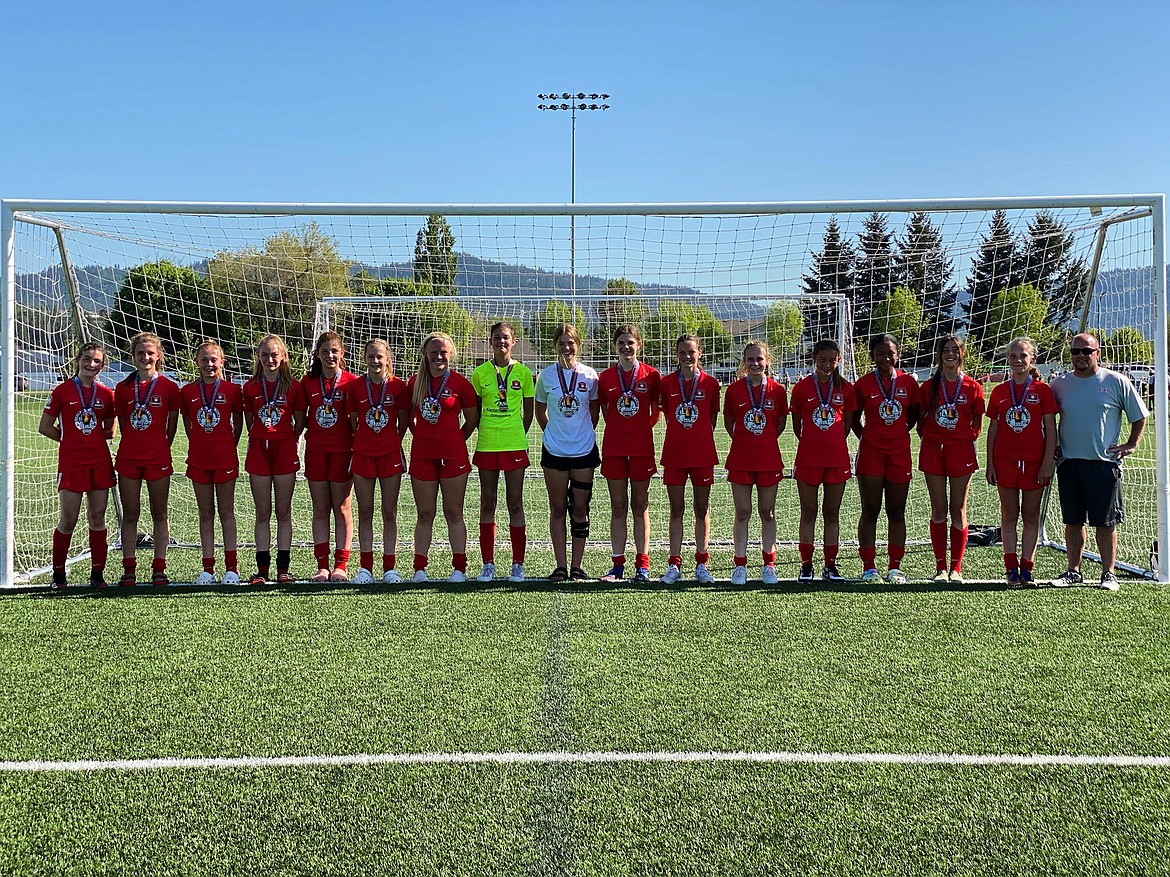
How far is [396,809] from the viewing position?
3.08 metres

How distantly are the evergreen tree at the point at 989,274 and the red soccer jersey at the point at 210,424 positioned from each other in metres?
6.62

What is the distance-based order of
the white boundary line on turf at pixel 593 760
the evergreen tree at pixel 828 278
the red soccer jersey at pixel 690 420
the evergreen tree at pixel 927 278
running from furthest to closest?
the evergreen tree at pixel 828 278 → the evergreen tree at pixel 927 278 → the red soccer jersey at pixel 690 420 → the white boundary line on turf at pixel 593 760

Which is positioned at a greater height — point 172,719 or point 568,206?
point 568,206

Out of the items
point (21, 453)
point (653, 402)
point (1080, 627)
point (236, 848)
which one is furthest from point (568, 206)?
point (21, 453)

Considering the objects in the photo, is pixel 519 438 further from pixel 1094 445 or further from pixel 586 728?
pixel 1094 445

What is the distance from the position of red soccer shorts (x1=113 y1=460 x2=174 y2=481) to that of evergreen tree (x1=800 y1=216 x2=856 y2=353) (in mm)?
5661

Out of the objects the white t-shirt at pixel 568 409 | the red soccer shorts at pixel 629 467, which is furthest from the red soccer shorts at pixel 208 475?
the red soccer shorts at pixel 629 467

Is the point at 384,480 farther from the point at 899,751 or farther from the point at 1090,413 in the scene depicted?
the point at 1090,413

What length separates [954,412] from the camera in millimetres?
6398

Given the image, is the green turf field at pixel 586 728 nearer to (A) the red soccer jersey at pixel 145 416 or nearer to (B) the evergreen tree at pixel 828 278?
(A) the red soccer jersey at pixel 145 416

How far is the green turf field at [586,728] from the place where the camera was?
2836mm

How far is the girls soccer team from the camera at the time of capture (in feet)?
20.8

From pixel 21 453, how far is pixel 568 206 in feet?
49.5

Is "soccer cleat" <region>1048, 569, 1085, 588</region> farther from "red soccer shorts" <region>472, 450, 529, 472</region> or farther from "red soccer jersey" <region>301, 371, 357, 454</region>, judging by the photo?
"red soccer jersey" <region>301, 371, 357, 454</region>
